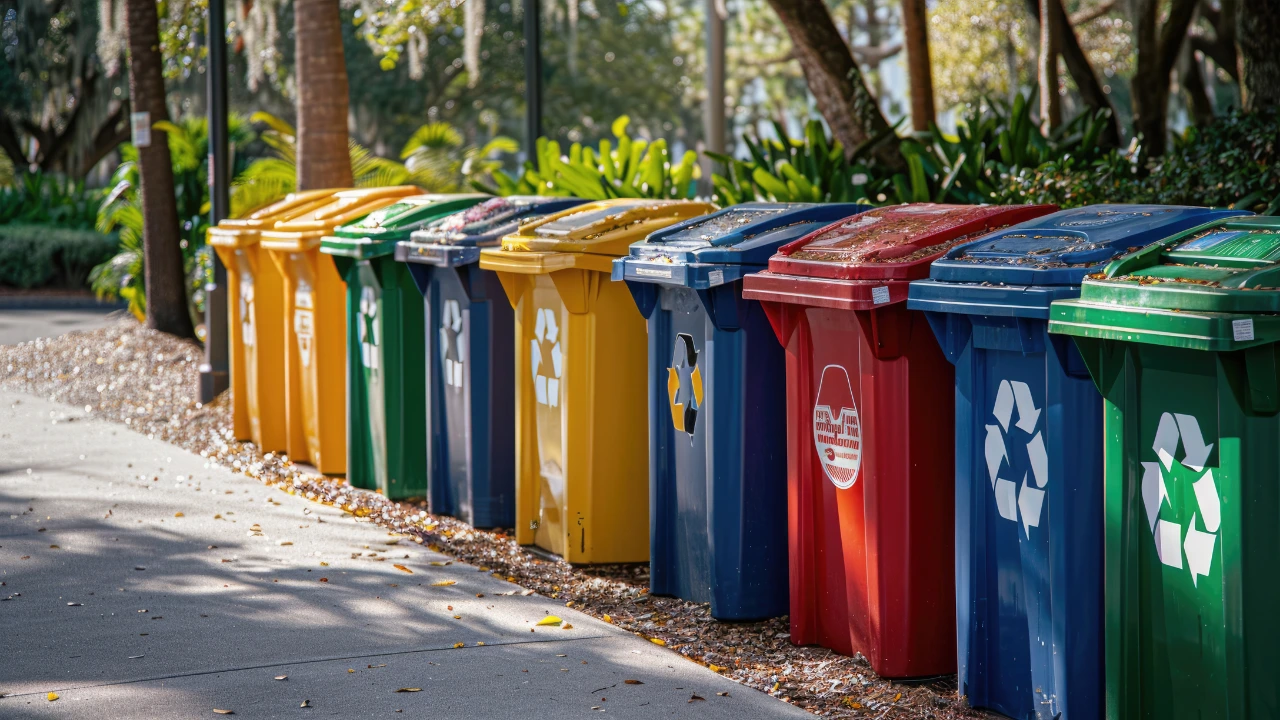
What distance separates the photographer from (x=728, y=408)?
202 inches

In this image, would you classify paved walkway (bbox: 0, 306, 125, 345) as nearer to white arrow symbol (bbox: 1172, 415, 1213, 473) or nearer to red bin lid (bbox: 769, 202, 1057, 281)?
red bin lid (bbox: 769, 202, 1057, 281)

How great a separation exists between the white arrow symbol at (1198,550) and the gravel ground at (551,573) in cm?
97

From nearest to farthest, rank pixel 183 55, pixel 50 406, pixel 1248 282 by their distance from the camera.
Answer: pixel 1248 282 < pixel 50 406 < pixel 183 55

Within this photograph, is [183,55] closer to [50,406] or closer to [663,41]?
[50,406]

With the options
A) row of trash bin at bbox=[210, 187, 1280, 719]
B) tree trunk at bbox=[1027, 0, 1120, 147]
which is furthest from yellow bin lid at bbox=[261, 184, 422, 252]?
tree trunk at bbox=[1027, 0, 1120, 147]

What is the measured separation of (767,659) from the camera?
4.92 meters

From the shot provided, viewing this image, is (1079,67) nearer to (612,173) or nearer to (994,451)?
(612,173)

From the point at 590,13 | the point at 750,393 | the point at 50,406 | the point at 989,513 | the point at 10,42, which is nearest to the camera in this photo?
the point at 989,513

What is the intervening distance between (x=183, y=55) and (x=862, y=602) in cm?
1351

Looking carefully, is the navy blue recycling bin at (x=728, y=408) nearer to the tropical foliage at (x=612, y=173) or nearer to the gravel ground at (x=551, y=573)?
the gravel ground at (x=551, y=573)

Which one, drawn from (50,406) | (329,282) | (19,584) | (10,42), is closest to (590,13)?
(10,42)

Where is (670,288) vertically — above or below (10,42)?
below

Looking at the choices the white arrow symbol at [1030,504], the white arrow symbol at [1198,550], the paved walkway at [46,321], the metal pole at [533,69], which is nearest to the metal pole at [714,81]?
the metal pole at [533,69]

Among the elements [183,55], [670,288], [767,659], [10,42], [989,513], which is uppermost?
[10,42]
